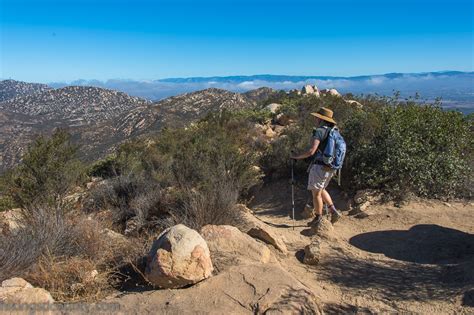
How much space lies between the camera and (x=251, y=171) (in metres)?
9.33

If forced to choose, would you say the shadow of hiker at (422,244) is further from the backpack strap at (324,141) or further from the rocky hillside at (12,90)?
the rocky hillside at (12,90)

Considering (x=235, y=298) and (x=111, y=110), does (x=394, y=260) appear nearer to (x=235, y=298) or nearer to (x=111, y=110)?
(x=235, y=298)

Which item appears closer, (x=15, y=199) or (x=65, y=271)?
(x=65, y=271)

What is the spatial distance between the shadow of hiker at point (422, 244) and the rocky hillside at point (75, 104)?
89132mm

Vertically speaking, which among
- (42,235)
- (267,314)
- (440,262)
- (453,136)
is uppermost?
(453,136)

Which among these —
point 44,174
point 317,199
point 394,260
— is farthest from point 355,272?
point 44,174

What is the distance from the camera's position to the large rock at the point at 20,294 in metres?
3.53

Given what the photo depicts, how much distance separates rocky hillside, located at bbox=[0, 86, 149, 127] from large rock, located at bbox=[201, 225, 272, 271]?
294 ft

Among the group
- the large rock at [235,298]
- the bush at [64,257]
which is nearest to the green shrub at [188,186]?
the bush at [64,257]

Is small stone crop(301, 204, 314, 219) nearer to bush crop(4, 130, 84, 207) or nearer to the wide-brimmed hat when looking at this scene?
the wide-brimmed hat

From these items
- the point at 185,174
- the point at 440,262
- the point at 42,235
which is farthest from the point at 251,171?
the point at 42,235

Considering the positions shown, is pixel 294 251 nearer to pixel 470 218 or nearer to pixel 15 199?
pixel 470 218

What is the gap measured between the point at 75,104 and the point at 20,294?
109134mm

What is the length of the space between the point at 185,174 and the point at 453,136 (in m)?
6.39
